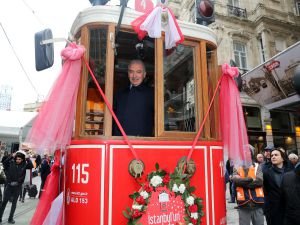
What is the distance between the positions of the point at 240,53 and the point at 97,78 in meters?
16.4

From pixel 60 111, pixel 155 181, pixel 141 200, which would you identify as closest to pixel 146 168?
pixel 155 181

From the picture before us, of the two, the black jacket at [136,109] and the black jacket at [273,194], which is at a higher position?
the black jacket at [136,109]

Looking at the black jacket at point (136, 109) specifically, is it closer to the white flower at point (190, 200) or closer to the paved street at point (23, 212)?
the white flower at point (190, 200)

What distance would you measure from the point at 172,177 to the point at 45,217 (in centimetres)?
131

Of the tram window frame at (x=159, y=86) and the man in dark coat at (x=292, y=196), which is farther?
the man in dark coat at (x=292, y=196)

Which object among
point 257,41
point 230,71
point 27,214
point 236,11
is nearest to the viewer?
point 230,71

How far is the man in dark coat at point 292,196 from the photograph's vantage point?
312 cm

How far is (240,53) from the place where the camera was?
1764cm

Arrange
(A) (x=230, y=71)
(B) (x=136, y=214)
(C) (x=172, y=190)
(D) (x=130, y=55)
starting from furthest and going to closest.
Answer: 1. (D) (x=130, y=55)
2. (A) (x=230, y=71)
3. (C) (x=172, y=190)
4. (B) (x=136, y=214)

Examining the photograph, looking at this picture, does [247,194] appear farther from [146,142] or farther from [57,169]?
[57,169]

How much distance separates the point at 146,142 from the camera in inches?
99.3

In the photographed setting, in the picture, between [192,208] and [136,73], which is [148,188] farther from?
[136,73]

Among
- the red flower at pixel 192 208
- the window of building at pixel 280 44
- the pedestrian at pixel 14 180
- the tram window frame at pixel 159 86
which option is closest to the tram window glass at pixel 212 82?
the tram window frame at pixel 159 86

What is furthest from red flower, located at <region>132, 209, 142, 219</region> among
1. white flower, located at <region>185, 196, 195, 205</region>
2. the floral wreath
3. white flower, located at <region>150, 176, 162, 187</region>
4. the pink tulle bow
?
the pink tulle bow
